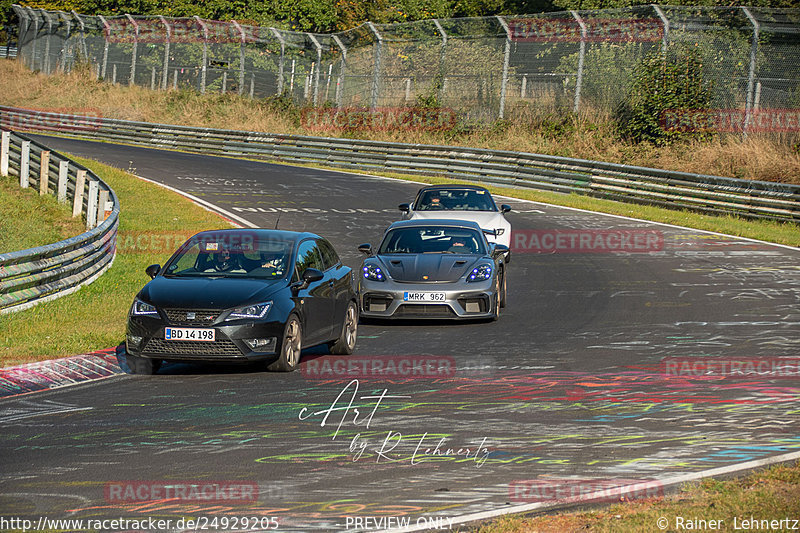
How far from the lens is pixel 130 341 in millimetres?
10531

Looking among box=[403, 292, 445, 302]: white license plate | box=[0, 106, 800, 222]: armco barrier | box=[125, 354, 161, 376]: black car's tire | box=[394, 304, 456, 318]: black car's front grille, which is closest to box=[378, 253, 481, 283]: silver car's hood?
box=[403, 292, 445, 302]: white license plate

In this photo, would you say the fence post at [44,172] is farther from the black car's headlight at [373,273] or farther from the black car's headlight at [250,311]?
the black car's headlight at [250,311]

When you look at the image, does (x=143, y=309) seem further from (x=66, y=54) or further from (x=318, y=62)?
(x=66, y=54)

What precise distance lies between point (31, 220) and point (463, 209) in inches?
405

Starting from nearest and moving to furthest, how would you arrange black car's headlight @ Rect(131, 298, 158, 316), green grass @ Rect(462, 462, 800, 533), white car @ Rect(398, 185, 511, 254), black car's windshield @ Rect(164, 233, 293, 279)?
green grass @ Rect(462, 462, 800, 533) → black car's headlight @ Rect(131, 298, 158, 316) → black car's windshield @ Rect(164, 233, 293, 279) → white car @ Rect(398, 185, 511, 254)

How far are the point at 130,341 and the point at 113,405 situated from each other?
1.47 metres

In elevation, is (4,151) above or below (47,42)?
above

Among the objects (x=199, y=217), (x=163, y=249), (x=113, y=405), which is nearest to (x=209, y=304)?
(x=113, y=405)

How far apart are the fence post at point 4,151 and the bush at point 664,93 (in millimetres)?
20195

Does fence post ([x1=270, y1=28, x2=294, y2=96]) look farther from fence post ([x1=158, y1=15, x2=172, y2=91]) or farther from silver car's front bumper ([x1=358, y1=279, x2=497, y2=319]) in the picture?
silver car's front bumper ([x1=358, y1=279, x2=497, y2=319])

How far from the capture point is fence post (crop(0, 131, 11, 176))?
2909 cm

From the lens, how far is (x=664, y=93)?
3438 cm

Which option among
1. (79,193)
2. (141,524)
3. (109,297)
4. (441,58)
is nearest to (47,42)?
(441,58)

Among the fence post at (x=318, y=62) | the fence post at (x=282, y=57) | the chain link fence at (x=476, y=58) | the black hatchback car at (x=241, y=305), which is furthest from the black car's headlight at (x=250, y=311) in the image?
the fence post at (x=282, y=57)
